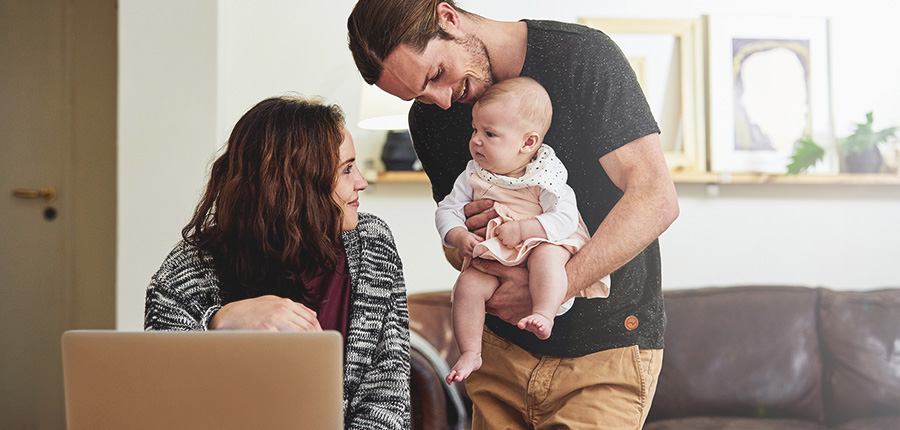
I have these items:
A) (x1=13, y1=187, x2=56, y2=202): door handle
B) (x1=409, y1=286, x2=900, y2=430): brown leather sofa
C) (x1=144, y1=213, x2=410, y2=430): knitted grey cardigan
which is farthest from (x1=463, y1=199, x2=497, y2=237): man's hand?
(x1=13, y1=187, x2=56, y2=202): door handle

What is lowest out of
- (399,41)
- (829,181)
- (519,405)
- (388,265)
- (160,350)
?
(519,405)

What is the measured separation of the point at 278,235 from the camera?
154cm

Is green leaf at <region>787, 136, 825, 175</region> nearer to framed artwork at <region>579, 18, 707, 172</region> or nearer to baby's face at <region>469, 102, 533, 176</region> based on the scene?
framed artwork at <region>579, 18, 707, 172</region>

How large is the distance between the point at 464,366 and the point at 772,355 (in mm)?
1171

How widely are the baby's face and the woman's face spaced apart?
278mm

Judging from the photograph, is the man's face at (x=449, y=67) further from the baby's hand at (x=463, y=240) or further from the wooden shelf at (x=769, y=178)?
the wooden shelf at (x=769, y=178)

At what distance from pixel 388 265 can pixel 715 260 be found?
41.9 inches

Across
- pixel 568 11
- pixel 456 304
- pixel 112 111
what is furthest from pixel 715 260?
pixel 112 111

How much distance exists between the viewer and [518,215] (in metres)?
1.44

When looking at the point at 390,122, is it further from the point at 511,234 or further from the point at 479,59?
the point at 511,234

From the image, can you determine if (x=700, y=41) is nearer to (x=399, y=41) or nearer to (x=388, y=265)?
(x=399, y=41)

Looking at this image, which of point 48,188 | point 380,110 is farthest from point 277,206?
point 48,188

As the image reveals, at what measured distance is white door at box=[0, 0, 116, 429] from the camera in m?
2.90

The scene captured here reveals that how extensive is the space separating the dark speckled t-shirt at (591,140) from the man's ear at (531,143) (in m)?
0.03
